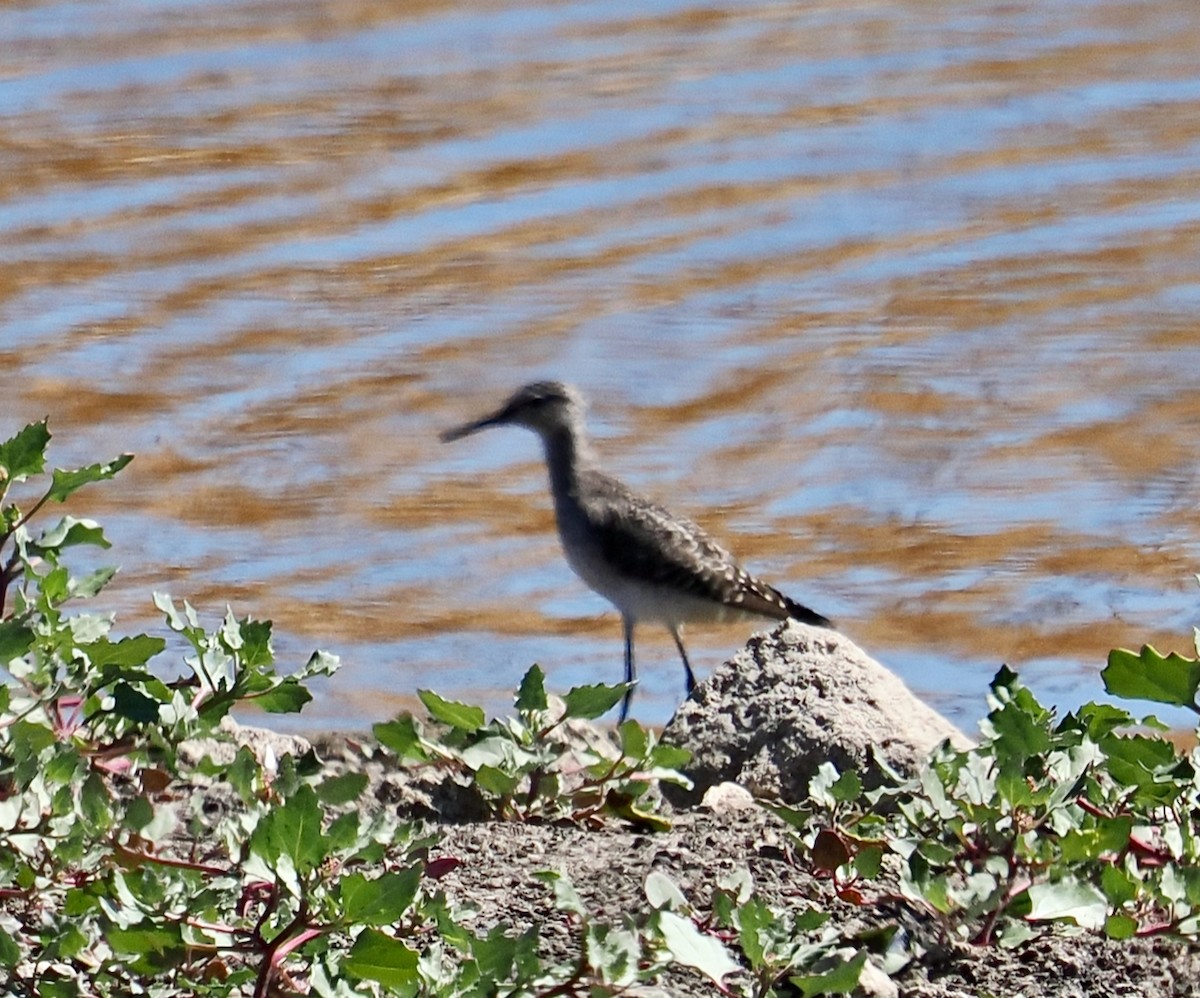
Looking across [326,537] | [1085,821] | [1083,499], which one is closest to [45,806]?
[1085,821]

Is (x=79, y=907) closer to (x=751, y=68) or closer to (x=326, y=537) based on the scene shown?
(x=326, y=537)

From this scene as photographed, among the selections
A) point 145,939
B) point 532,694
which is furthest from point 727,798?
point 145,939

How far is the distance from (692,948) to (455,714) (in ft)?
3.64

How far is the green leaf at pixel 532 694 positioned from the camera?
13.8ft

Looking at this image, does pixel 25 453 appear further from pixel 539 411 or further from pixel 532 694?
pixel 539 411

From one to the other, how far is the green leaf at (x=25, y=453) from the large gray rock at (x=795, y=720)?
166 centimetres

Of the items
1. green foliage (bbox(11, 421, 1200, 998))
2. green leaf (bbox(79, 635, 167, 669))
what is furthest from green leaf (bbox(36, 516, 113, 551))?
green leaf (bbox(79, 635, 167, 669))

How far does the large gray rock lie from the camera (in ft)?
15.7

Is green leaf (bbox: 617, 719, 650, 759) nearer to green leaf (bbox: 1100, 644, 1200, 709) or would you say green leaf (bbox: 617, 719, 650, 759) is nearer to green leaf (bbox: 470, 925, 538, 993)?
green leaf (bbox: 1100, 644, 1200, 709)

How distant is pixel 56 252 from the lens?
1175cm

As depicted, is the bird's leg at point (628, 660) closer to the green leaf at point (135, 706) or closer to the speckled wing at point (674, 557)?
the speckled wing at point (674, 557)

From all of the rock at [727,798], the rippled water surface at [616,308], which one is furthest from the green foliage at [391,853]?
the rippled water surface at [616,308]

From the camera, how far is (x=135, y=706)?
3.59m

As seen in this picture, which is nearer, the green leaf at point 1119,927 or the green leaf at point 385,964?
the green leaf at point 385,964
